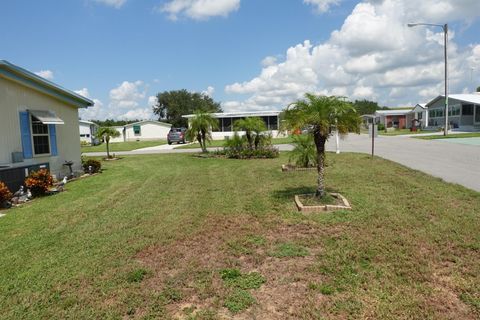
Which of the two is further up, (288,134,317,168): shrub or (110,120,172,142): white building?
(110,120,172,142): white building

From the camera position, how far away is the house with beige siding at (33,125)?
8898mm

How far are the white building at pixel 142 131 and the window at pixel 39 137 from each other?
3746cm

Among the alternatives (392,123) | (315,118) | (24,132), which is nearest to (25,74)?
(24,132)

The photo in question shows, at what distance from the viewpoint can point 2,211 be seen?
24.1 ft

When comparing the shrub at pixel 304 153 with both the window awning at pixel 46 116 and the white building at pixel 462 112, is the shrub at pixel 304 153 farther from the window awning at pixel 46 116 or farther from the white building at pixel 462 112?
the white building at pixel 462 112

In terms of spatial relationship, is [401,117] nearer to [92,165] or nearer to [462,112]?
[462,112]

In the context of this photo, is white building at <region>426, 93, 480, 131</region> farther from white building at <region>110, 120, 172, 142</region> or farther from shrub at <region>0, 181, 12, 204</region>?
shrub at <region>0, 181, 12, 204</region>

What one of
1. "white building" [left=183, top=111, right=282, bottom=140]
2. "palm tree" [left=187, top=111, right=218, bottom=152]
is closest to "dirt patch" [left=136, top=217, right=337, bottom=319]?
"palm tree" [left=187, top=111, right=218, bottom=152]

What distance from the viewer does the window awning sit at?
9930mm

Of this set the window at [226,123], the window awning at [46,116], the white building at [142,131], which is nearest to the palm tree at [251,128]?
the window awning at [46,116]

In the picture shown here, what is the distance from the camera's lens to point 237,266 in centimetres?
409

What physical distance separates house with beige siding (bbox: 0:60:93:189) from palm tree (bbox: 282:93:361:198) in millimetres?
6926

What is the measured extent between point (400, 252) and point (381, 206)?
2.27m

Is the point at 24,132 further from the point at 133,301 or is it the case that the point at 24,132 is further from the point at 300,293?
the point at 300,293
